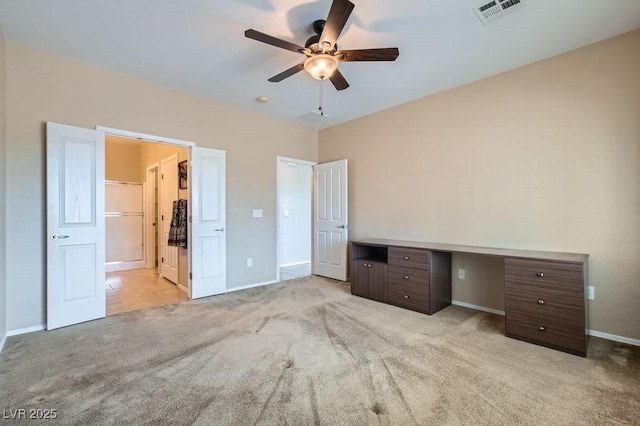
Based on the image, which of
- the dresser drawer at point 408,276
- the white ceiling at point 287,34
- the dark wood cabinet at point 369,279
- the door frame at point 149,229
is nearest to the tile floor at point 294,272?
the dark wood cabinet at point 369,279

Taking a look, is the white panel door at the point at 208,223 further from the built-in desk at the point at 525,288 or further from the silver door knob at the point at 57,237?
the built-in desk at the point at 525,288

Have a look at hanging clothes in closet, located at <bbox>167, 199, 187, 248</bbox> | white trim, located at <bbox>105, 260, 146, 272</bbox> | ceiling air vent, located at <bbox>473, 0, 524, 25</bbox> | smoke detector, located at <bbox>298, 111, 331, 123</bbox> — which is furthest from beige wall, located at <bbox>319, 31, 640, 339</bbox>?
white trim, located at <bbox>105, 260, 146, 272</bbox>

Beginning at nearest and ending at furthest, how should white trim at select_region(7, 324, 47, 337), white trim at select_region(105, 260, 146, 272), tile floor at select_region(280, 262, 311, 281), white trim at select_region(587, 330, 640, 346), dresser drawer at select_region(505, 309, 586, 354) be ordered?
dresser drawer at select_region(505, 309, 586, 354) → white trim at select_region(587, 330, 640, 346) → white trim at select_region(7, 324, 47, 337) → tile floor at select_region(280, 262, 311, 281) → white trim at select_region(105, 260, 146, 272)

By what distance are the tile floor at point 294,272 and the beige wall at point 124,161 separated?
12.5ft

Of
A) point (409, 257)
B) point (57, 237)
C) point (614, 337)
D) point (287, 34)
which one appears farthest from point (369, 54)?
point (57, 237)

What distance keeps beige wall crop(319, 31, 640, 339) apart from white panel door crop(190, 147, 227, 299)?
2472mm

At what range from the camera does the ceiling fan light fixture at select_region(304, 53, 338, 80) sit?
2.46m

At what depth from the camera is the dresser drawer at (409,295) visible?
11.4ft

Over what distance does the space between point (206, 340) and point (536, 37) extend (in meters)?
4.12

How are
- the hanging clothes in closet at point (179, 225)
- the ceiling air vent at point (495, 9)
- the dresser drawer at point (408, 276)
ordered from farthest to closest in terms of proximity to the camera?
the hanging clothes in closet at point (179, 225) → the dresser drawer at point (408, 276) → the ceiling air vent at point (495, 9)

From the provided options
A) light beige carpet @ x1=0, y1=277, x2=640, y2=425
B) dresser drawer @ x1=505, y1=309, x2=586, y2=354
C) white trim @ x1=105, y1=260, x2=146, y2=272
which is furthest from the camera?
white trim @ x1=105, y1=260, x2=146, y2=272

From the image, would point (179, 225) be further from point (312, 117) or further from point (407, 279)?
point (407, 279)

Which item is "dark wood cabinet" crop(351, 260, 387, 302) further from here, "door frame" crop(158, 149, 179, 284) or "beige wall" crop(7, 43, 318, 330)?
"door frame" crop(158, 149, 179, 284)

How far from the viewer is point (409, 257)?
3.62 m
